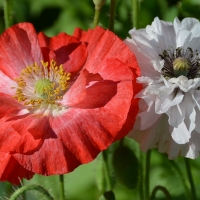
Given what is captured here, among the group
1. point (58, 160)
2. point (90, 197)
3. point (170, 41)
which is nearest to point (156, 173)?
point (90, 197)

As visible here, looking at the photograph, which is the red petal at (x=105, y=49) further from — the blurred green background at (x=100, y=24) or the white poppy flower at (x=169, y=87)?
the blurred green background at (x=100, y=24)

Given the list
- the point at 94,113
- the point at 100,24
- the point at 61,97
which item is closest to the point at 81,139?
the point at 94,113

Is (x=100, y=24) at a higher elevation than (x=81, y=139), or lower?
higher

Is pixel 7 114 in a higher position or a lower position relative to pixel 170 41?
lower

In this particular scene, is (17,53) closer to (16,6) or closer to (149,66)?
(149,66)

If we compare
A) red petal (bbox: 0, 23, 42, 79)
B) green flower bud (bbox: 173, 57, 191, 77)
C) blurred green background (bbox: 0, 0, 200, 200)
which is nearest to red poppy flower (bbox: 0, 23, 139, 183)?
red petal (bbox: 0, 23, 42, 79)

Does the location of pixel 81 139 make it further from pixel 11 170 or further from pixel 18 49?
pixel 18 49
